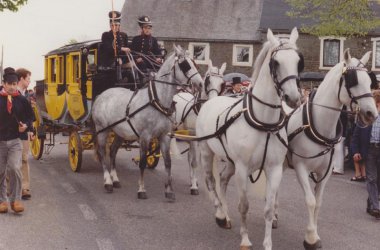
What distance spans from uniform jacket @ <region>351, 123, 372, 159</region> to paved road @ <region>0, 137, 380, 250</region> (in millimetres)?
955

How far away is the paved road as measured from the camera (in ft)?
22.6

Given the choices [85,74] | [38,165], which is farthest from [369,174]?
[38,165]

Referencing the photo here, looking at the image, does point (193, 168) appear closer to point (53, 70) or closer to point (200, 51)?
point (53, 70)

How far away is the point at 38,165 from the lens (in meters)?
13.8

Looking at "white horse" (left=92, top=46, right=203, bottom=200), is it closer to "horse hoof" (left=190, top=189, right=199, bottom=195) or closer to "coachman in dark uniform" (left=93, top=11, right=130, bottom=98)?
"horse hoof" (left=190, top=189, right=199, bottom=195)

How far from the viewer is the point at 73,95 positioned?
41.4ft

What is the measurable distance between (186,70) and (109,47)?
250cm

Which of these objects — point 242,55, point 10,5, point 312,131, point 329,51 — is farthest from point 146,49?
point 329,51

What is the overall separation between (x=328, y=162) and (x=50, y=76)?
9429 millimetres

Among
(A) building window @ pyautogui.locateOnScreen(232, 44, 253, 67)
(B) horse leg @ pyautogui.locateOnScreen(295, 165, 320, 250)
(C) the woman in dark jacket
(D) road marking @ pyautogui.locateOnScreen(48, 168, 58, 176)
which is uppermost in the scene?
(A) building window @ pyautogui.locateOnScreen(232, 44, 253, 67)

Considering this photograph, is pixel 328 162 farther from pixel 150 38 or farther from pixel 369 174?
pixel 150 38

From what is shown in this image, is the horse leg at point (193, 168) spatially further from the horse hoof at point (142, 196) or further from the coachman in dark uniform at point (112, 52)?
the coachman in dark uniform at point (112, 52)

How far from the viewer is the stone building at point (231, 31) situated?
4188 cm

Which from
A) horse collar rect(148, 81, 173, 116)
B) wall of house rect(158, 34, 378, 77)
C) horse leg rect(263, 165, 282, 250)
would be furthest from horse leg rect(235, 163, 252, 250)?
wall of house rect(158, 34, 378, 77)
